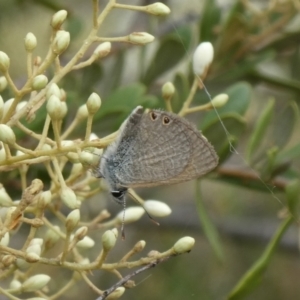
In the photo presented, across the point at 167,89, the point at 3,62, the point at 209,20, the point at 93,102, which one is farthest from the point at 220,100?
the point at 209,20

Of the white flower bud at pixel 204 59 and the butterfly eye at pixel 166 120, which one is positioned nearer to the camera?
the butterfly eye at pixel 166 120

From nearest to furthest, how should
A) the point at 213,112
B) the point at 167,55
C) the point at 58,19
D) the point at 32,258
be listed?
the point at 32,258, the point at 58,19, the point at 213,112, the point at 167,55

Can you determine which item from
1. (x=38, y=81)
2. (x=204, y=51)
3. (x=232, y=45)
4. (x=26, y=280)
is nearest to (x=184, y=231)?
(x=232, y=45)

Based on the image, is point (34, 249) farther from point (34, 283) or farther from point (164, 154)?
point (164, 154)

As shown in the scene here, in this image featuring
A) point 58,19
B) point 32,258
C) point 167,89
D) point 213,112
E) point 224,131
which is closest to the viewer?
point 32,258

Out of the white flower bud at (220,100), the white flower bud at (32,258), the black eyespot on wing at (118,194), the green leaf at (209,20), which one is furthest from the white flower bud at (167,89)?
the green leaf at (209,20)

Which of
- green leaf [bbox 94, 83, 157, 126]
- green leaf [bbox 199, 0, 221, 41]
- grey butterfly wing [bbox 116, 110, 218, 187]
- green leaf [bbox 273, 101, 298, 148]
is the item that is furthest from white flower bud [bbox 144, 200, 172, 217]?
green leaf [bbox 199, 0, 221, 41]

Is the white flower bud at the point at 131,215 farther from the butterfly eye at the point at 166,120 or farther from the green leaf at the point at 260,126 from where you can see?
the green leaf at the point at 260,126
